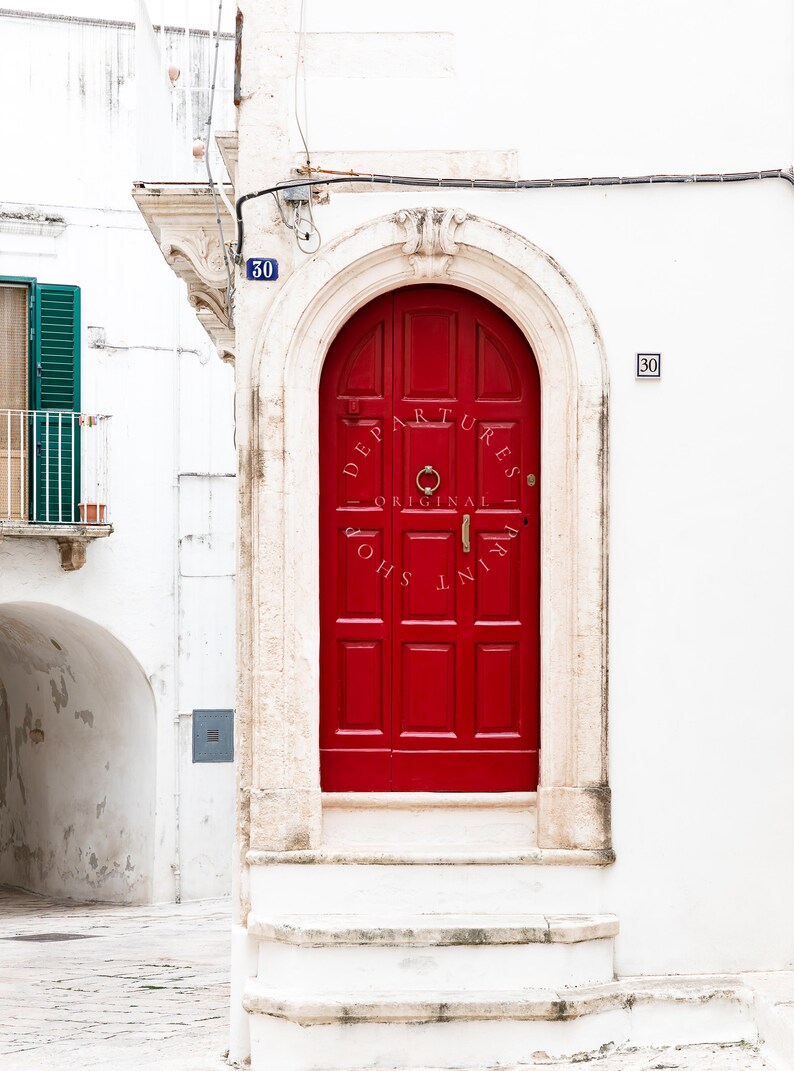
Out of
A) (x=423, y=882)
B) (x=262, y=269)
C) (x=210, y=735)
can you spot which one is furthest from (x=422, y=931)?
(x=210, y=735)

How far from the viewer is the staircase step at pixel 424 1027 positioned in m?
5.84

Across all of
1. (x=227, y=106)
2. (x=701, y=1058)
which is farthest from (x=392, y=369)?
(x=227, y=106)

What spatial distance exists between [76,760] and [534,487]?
9467mm

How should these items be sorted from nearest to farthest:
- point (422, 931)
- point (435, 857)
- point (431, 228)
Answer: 1. point (422, 931)
2. point (435, 857)
3. point (431, 228)

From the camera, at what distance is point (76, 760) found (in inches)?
585

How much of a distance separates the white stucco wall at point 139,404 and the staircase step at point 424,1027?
8.02 meters

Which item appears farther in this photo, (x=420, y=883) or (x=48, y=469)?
(x=48, y=469)

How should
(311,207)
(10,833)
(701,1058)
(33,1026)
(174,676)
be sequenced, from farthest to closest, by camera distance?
(10,833) < (174,676) < (33,1026) < (311,207) < (701,1058)

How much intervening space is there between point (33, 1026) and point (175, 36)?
1010 centimetres

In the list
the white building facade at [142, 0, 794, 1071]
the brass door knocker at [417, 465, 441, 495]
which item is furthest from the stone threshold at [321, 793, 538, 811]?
the brass door knocker at [417, 465, 441, 495]

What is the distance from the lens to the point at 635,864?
249 inches

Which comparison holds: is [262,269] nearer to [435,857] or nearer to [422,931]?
[435,857]

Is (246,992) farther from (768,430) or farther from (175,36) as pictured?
(175,36)

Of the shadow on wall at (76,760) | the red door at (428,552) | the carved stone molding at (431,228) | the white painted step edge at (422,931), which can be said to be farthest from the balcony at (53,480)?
the white painted step edge at (422,931)
